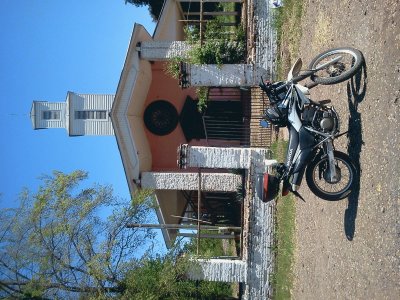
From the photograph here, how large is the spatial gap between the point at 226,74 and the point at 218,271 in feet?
20.0

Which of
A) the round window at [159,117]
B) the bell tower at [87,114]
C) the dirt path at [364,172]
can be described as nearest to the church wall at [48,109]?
the bell tower at [87,114]

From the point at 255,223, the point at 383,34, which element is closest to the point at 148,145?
the point at 255,223

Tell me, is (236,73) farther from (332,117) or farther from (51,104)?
(51,104)

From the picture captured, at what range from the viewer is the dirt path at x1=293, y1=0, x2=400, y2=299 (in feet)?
27.0

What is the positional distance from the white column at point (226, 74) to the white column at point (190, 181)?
3.18 m

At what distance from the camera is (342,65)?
1023 cm

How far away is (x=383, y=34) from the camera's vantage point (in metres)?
8.79

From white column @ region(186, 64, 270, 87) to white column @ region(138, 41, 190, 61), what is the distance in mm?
1235

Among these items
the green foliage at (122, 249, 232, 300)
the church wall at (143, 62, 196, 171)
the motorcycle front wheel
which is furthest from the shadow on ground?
the church wall at (143, 62, 196, 171)

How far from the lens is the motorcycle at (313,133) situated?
958 centimetres

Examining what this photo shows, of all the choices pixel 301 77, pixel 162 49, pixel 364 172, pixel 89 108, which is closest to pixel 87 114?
pixel 89 108

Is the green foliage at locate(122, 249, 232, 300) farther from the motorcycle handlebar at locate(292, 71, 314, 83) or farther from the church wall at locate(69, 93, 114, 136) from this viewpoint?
the church wall at locate(69, 93, 114, 136)

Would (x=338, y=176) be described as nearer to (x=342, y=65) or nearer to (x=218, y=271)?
(x=342, y=65)

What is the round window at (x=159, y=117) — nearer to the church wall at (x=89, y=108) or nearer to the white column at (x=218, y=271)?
the church wall at (x=89, y=108)
